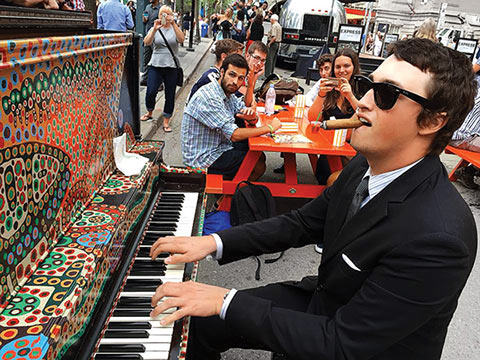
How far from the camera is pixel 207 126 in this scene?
11.7 feet

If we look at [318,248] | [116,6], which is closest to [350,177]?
[318,248]

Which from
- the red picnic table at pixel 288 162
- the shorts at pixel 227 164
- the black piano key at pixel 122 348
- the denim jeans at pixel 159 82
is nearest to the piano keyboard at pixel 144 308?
the black piano key at pixel 122 348

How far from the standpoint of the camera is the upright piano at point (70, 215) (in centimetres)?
102

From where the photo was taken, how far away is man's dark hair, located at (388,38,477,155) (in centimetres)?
121

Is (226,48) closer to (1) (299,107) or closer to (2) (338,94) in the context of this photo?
(1) (299,107)

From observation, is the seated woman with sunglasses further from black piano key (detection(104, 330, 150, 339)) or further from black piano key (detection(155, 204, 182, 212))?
black piano key (detection(104, 330, 150, 339))

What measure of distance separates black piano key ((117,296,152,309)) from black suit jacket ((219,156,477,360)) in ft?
1.18

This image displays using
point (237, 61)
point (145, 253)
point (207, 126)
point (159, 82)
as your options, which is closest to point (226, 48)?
point (159, 82)

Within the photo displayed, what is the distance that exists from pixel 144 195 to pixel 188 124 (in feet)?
5.74

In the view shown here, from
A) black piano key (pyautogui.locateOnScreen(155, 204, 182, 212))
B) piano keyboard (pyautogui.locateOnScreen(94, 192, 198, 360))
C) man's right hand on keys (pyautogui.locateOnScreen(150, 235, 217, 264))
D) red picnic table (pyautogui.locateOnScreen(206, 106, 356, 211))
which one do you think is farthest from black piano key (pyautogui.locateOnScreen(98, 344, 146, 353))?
red picnic table (pyautogui.locateOnScreen(206, 106, 356, 211))

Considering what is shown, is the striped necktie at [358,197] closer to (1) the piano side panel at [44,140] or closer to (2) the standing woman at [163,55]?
(1) the piano side panel at [44,140]

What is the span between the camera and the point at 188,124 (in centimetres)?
362

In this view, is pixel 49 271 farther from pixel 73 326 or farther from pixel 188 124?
pixel 188 124

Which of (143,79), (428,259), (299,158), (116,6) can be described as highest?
(116,6)
